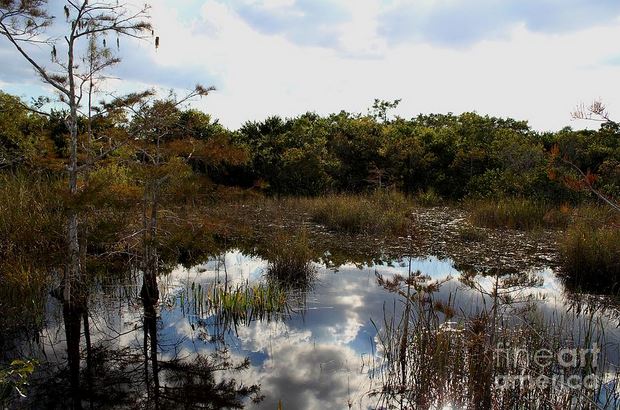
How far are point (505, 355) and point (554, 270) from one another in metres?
4.40

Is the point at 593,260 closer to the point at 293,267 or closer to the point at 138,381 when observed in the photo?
the point at 293,267

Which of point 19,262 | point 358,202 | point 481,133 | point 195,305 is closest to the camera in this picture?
point 19,262

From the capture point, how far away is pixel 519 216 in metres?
11.1

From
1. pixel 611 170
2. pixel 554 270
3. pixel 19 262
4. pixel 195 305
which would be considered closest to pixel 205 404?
pixel 195 305

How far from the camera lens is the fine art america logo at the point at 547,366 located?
3.81 meters

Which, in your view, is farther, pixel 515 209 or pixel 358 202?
pixel 358 202

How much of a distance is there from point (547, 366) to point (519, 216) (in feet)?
25.4

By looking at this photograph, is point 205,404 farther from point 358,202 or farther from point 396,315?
point 358,202

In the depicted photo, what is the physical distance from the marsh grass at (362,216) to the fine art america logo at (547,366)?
5.99 metres

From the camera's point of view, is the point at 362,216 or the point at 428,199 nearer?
the point at 362,216

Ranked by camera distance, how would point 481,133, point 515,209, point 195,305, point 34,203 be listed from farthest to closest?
point 481,133 → point 515,209 → point 34,203 → point 195,305

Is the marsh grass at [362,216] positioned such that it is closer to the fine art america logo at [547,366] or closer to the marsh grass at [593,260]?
the marsh grass at [593,260]

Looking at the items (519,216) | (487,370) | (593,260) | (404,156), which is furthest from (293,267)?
(404,156)

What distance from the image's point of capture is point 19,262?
561cm
